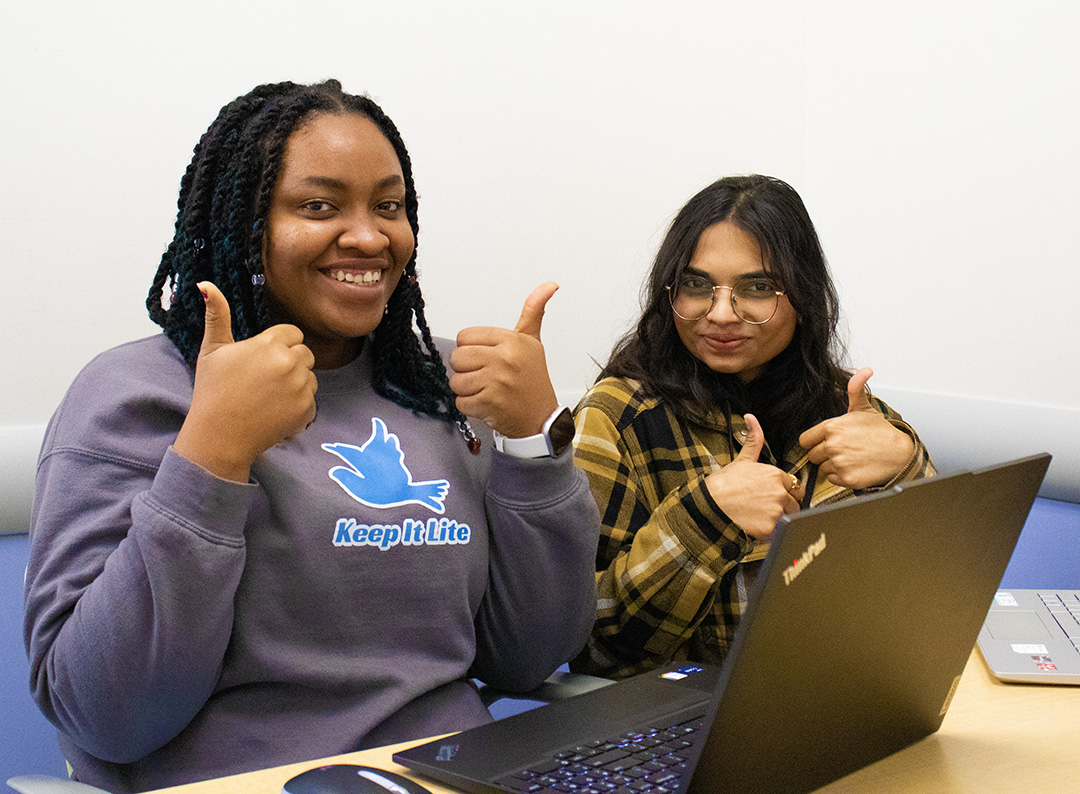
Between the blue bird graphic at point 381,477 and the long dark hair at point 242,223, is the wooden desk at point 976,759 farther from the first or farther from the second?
the long dark hair at point 242,223

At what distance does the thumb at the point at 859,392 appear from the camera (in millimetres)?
1492

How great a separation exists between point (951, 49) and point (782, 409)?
108 centimetres

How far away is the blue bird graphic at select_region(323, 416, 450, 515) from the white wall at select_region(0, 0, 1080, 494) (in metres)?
0.71

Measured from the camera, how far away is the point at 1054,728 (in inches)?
36.4

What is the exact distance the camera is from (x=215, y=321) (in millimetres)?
992

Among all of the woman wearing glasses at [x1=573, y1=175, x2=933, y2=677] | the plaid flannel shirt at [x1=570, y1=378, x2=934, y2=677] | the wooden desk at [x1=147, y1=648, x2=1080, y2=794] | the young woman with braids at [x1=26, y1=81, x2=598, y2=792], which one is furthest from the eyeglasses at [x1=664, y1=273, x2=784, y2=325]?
the wooden desk at [x1=147, y1=648, x2=1080, y2=794]

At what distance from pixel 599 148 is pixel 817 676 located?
1.76m

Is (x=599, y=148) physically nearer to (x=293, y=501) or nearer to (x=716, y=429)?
(x=716, y=429)

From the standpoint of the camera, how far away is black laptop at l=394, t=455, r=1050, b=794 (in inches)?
25.0

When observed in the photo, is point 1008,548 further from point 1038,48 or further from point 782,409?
point 1038,48

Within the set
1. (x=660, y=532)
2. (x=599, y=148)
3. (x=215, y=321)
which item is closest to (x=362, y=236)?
(x=215, y=321)

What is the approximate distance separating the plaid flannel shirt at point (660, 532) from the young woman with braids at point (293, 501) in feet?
0.46

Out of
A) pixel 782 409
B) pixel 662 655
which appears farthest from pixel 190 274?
pixel 782 409

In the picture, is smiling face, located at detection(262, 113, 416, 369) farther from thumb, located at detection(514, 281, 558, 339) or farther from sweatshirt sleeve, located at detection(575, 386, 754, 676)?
sweatshirt sleeve, located at detection(575, 386, 754, 676)
